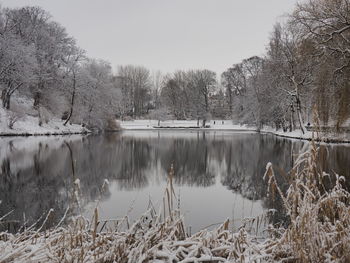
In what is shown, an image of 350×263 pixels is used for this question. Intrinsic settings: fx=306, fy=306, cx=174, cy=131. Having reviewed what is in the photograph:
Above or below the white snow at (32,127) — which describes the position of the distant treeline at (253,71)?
above

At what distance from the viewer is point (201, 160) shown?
1412cm

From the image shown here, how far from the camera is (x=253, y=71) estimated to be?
5709cm

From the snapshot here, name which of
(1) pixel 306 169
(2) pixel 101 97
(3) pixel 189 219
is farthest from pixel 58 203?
(2) pixel 101 97

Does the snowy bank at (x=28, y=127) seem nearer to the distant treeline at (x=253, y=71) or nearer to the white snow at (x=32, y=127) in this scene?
the white snow at (x=32, y=127)

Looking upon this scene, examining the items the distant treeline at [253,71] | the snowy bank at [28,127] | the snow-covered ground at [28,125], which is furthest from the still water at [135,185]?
the snow-covered ground at [28,125]

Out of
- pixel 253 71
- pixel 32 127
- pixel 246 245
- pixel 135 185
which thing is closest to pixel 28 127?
pixel 32 127

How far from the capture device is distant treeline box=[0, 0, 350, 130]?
8.54 m

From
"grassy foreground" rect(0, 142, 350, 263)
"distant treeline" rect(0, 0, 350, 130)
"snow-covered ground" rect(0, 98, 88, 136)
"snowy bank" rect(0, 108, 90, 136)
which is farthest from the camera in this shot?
"snow-covered ground" rect(0, 98, 88, 136)

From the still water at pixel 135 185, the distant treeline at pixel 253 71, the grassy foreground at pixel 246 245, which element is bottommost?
the still water at pixel 135 185

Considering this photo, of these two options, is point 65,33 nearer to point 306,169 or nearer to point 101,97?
point 101,97

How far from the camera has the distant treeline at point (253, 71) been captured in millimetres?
8539

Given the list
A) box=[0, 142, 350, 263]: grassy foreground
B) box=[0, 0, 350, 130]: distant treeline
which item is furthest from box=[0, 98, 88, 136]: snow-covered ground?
box=[0, 142, 350, 263]: grassy foreground

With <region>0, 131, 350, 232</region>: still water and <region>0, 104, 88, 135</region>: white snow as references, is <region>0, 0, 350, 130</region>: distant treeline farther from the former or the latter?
<region>0, 131, 350, 232</region>: still water

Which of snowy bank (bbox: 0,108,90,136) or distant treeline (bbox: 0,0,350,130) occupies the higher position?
distant treeline (bbox: 0,0,350,130)
